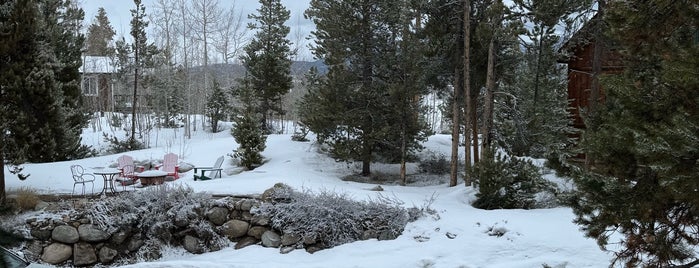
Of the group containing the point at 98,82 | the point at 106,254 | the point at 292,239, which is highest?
the point at 98,82

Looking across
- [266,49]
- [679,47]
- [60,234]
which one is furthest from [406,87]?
[266,49]

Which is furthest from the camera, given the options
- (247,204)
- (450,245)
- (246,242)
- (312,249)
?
(247,204)

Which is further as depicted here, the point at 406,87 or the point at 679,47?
the point at 406,87

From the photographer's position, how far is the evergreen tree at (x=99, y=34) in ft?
117

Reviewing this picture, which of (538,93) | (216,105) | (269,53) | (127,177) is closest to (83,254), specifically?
(127,177)

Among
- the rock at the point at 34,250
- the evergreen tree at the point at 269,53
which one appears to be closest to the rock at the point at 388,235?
the rock at the point at 34,250

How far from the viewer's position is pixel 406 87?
13.0m

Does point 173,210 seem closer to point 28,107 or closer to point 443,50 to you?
point 28,107

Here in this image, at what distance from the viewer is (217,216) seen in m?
9.37

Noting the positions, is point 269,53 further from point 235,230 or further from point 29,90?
point 235,230

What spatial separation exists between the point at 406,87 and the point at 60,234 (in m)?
8.49

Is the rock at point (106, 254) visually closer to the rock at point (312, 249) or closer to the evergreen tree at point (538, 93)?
the rock at point (312, 249)

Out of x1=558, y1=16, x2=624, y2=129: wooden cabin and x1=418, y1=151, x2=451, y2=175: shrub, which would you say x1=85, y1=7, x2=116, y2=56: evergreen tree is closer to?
x1=418, y1=151, x2=451, y2=175: shrub

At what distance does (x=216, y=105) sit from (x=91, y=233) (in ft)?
64.1
